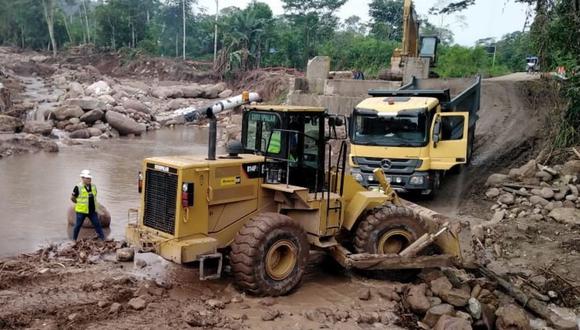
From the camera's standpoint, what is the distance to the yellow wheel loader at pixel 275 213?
6.59m

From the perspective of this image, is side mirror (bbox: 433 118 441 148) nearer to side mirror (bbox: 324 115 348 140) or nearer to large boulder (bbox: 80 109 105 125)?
side mirror (bbox: 324 115 348 140)

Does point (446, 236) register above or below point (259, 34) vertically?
below

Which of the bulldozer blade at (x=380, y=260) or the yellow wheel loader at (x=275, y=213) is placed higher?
the yellow wheel loader at (x=275, y=213)

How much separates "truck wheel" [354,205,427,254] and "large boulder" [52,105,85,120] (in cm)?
2264

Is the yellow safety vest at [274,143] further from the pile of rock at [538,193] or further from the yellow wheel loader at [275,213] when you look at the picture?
the pile of rock at [538,193]

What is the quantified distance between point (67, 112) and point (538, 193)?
2220 cm

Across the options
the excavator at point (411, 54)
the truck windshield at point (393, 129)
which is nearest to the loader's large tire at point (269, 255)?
the truck windshield at point (393, 129)

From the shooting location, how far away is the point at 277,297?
6844mm

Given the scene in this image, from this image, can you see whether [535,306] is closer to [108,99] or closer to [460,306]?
[460,306]

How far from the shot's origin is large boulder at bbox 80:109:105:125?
90.0 feet

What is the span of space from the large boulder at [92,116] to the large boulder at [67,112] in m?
0.29

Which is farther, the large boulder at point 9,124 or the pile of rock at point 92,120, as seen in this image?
the pile of rock at point 92,120

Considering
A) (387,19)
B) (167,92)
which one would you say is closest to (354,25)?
(387,19)

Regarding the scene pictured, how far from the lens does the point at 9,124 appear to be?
2309 centimetres
